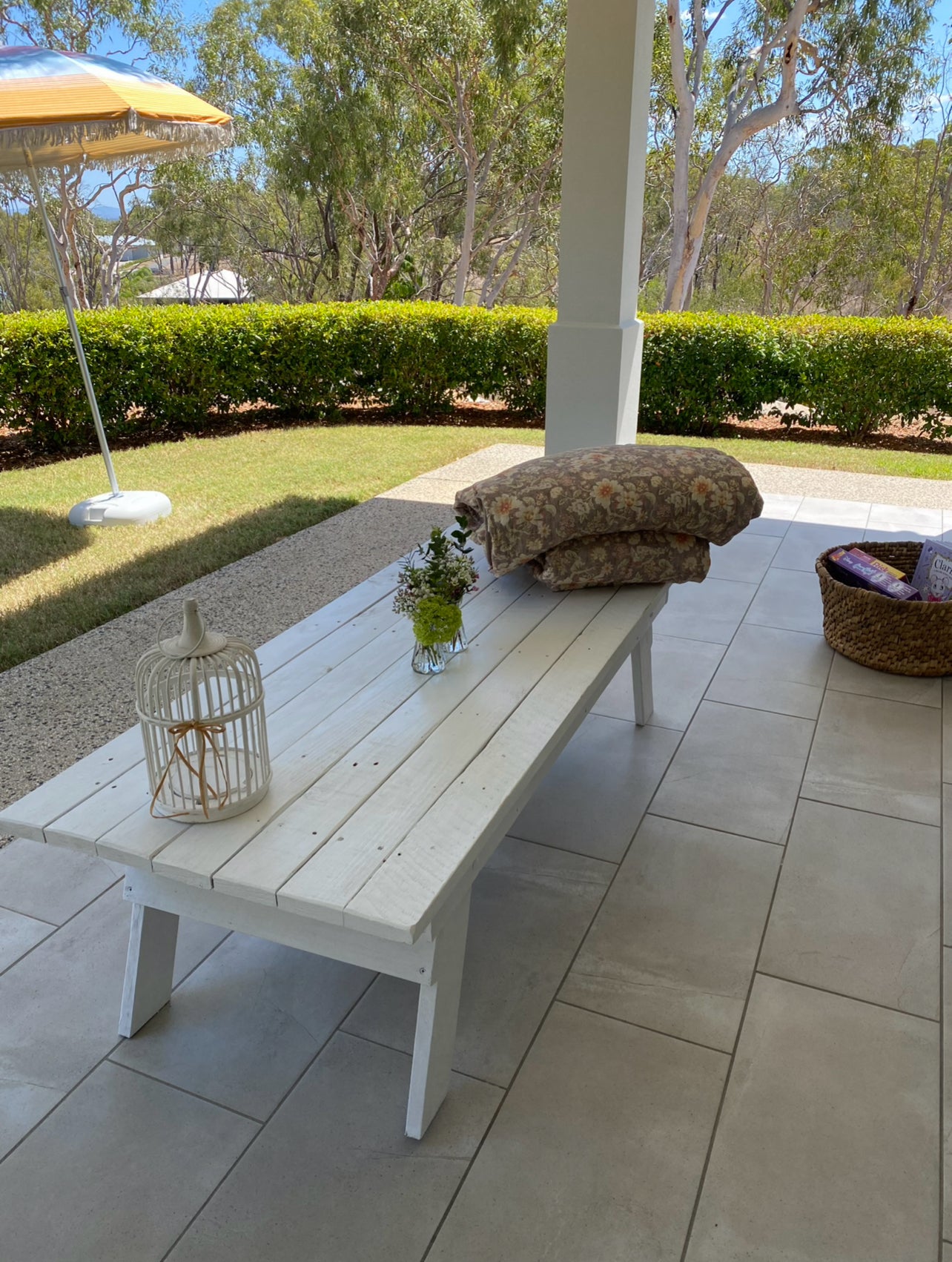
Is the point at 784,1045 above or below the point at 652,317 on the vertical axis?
→ below

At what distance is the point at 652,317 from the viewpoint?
6.57m

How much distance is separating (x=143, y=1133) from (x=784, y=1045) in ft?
3.56

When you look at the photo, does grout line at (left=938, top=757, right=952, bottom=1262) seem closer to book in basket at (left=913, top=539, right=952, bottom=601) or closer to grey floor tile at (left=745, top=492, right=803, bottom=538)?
book in basket at (left=913, top=539, right=952, bottom=601)

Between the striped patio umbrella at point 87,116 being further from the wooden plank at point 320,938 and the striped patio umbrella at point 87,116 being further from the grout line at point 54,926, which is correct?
the wooden plank at point 320,938

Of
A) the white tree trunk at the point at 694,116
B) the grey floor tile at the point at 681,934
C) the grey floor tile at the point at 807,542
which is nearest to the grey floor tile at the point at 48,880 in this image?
the grey floor tile at the point at 681,934

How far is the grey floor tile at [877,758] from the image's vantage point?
2283 millimetres

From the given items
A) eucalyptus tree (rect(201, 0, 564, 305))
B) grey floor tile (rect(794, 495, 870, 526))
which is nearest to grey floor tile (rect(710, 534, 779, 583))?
grey floor tile (rect(794, 495, 870, 526))

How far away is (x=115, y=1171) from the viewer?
4.52 feet

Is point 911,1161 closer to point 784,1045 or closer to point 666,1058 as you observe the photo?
point 784,1045

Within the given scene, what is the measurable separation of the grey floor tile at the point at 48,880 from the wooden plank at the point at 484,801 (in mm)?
908

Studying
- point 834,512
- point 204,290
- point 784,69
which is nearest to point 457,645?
point 834,512

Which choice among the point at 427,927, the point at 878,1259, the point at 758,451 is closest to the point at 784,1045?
the point at 878,1259

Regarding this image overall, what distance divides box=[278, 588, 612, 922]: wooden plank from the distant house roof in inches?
711

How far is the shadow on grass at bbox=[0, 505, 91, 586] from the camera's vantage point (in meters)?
4.00
